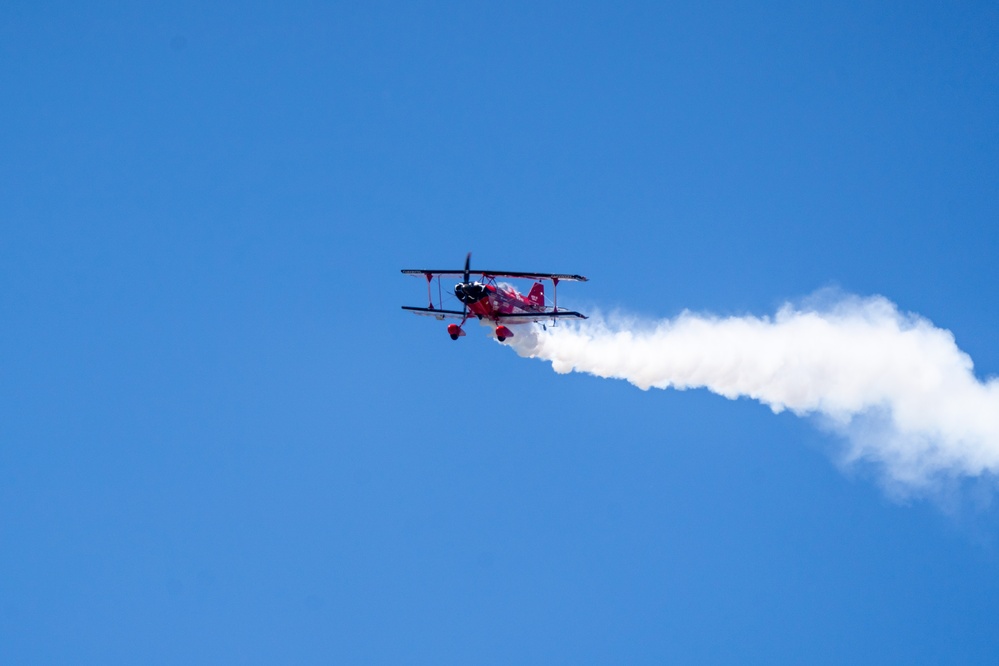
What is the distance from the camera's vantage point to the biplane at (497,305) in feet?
275

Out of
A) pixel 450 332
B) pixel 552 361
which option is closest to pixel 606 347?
pixel 552 361

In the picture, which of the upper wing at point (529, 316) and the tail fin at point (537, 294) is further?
the tail fin at point (537, 294)

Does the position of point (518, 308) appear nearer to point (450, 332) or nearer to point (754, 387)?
point (450, 332)

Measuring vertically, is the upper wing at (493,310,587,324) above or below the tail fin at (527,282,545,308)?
below

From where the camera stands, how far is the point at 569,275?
276ft

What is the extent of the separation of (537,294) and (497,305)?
3.77 meters

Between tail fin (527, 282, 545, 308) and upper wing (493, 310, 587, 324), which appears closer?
upper wing (493, 310, 587, 324)

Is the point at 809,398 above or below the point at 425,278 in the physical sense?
below

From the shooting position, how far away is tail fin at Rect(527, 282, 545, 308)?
8775cm

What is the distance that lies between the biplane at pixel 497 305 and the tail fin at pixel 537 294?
691 millimetres

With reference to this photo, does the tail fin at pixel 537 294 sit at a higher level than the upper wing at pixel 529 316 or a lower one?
higher

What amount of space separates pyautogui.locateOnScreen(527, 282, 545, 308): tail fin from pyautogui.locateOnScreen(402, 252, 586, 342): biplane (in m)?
0.69

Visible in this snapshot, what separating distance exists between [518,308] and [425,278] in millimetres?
5113

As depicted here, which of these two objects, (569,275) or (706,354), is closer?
(569,275)
